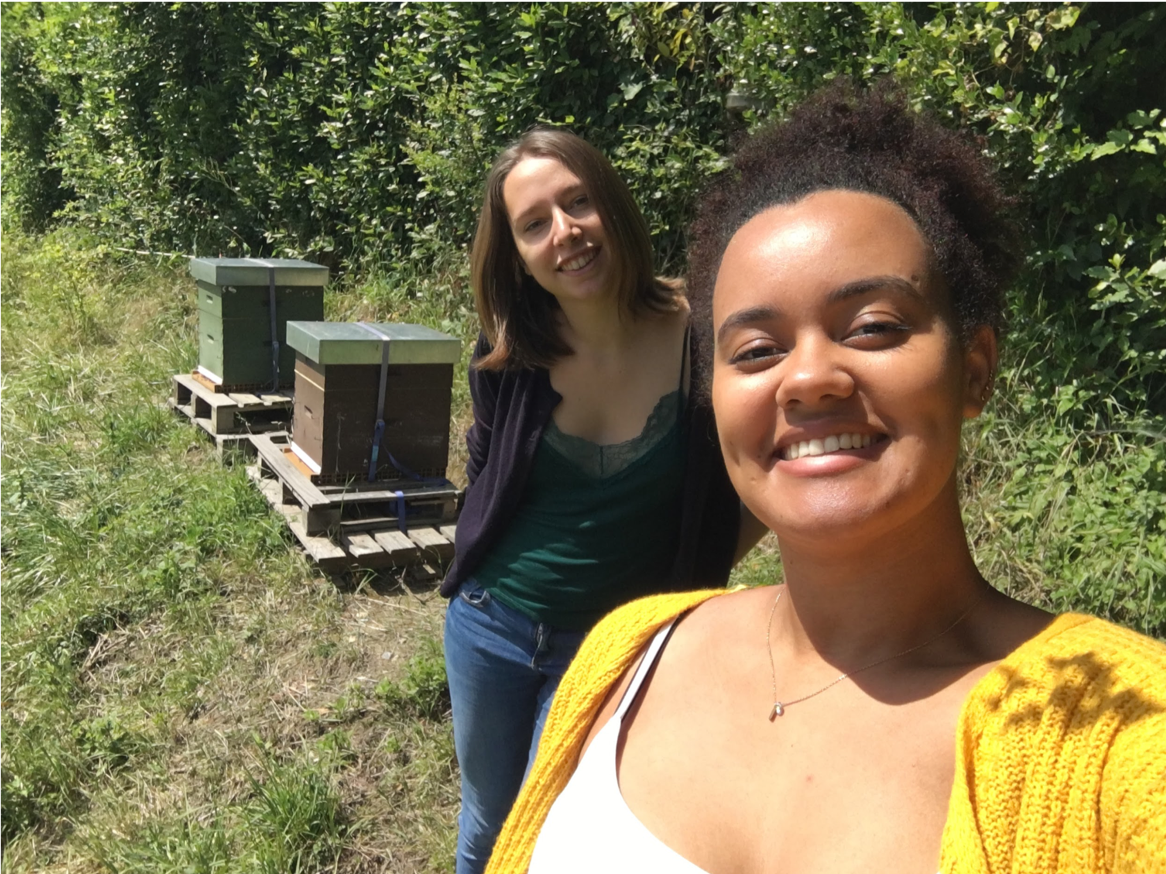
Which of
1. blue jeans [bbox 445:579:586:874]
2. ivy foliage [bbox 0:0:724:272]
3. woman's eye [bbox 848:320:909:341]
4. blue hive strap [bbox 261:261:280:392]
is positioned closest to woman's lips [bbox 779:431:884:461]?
woman's eye [bbox 848:320:909:341]

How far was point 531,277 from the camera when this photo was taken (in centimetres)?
259

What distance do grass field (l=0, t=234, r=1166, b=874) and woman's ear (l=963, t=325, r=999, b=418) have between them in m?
2.19

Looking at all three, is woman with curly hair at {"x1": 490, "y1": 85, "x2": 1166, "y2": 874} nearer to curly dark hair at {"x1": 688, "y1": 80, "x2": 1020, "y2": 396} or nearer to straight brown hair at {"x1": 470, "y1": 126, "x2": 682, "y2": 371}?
curly dark hair at {"x1": 688, "y1": 80, "x2": 1020, "y2": 396}

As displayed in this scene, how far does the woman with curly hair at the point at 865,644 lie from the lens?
0.99m

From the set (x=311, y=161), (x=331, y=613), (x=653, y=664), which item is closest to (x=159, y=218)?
(x=311, y=161)

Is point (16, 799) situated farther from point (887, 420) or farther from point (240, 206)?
point (240, 206)

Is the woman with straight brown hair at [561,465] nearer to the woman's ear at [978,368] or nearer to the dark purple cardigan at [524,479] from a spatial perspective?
the dark purple cardigan at [524,479]

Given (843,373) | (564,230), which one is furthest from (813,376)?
(564,230)

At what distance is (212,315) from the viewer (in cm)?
596

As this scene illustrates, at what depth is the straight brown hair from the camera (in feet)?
7.95

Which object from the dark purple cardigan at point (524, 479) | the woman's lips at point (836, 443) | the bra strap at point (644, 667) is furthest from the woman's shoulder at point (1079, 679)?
the dark purple cardigan at point (524, 479)

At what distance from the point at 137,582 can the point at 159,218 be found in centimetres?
627

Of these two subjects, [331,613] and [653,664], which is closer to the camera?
[653,664]

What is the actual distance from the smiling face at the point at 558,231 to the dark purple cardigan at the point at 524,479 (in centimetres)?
24
